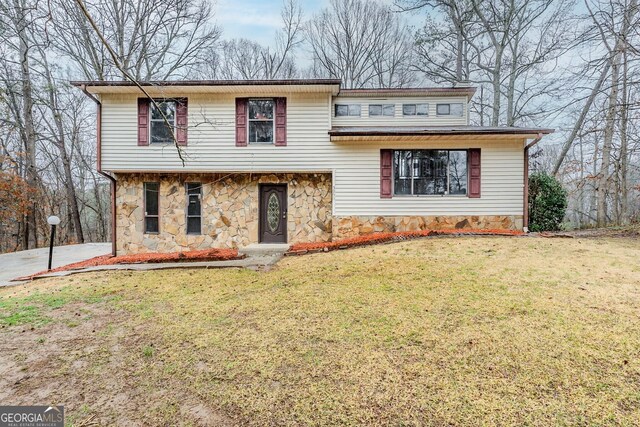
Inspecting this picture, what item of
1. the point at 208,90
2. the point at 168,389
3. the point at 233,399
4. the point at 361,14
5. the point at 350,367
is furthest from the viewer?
the point at 361,14

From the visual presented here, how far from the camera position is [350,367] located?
7.79 ft

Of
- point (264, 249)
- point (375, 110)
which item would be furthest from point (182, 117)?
point (375, 110)

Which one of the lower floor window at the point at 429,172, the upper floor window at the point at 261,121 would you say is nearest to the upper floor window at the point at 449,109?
the lower floor window at the point at 429,172

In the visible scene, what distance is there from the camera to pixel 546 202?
31.8 ft

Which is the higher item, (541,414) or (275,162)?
(275,162)

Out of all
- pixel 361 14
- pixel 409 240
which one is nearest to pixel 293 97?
pixel 409 240

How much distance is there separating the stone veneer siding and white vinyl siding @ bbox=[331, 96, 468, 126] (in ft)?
7.25

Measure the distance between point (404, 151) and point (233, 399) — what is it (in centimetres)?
839

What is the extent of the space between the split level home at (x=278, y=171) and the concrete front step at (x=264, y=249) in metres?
0.30

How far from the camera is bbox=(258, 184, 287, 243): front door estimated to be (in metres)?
9.47

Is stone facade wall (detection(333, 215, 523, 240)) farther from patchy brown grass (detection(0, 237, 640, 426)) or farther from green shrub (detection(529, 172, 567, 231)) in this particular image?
patchy brown grass (detection(0, 237, 640, 426))

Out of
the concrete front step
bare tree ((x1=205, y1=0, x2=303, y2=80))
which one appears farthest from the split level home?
bare tree ((x1=205, y1=0, x2=303, y2=80))

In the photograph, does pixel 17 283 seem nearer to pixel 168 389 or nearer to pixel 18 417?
pixel 18 417
